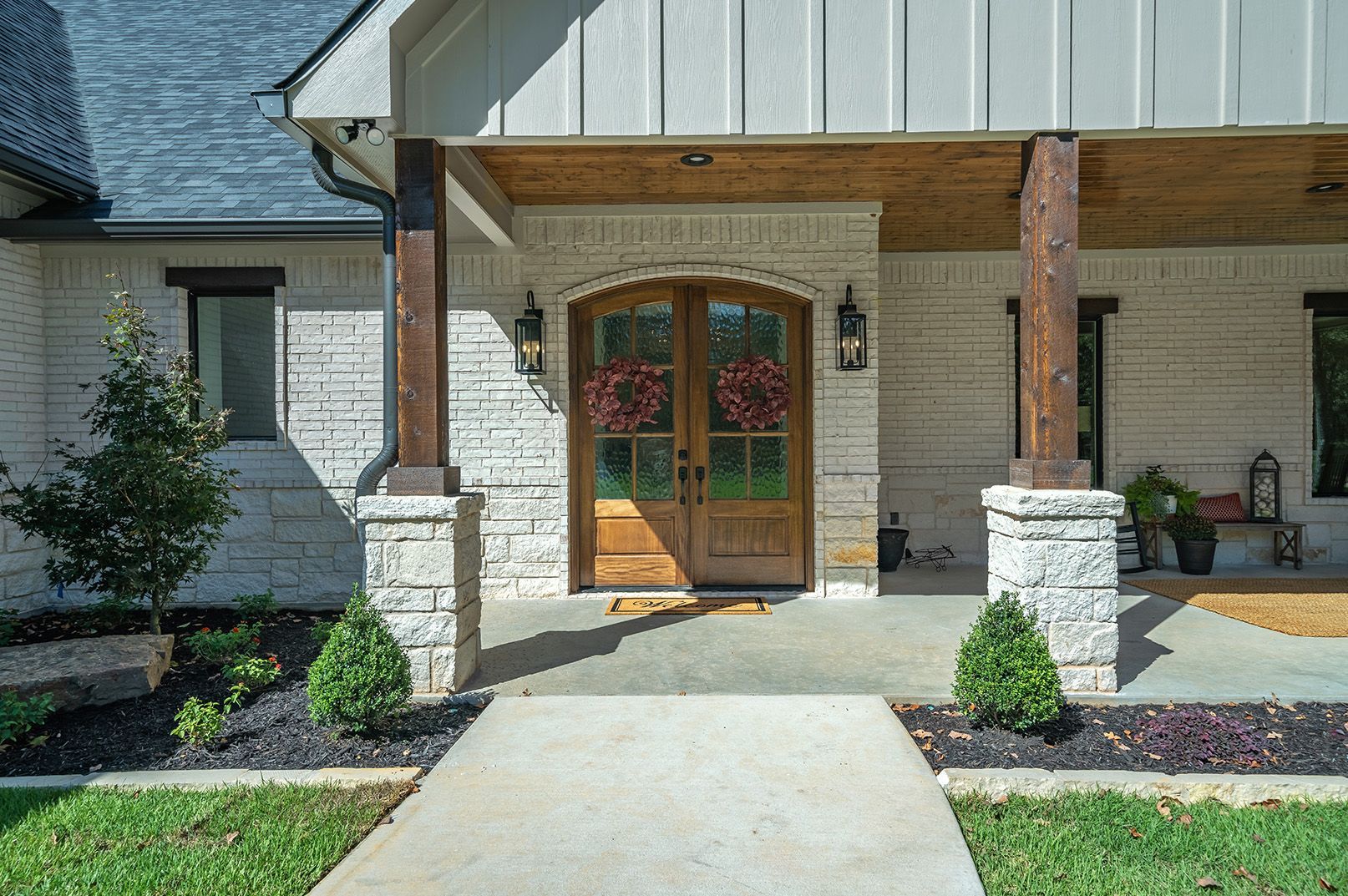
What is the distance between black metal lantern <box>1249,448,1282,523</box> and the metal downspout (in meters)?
7.80

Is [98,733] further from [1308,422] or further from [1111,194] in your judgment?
[1308,422]

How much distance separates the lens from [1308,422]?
756 cm

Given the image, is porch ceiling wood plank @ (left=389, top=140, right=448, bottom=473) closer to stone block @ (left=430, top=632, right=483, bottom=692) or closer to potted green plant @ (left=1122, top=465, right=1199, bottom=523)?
stone block @ (left=430, top=632, right=483, bottom=692)

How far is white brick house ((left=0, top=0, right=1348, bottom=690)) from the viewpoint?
12.5ft

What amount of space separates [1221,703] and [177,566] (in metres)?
5.85

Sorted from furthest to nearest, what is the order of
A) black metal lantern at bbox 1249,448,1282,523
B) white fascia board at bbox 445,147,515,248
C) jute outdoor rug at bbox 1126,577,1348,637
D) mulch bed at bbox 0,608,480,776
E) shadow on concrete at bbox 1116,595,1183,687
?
black metal lantern at bbox 1249,448,1282,523
jute outdoor rug at bbox 1126,577,1348,637
white fascia board at bbox 445,147,515,248
shadow on concrete at bbox 1116,595,1183,687
mulch bed at bbox 0,608,480,776

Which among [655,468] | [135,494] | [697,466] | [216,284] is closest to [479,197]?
[655,468]

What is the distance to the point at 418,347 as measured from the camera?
12.6ft

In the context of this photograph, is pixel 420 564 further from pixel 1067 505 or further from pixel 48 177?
pixel 48 177

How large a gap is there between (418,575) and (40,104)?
606cm

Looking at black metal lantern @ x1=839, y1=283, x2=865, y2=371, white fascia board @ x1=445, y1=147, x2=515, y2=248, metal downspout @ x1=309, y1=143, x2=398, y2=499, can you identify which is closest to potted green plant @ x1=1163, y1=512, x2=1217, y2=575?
black metal lantern @ x1=839, y1=283, x2=865, y2=371

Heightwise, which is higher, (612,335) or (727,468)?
(612,335)

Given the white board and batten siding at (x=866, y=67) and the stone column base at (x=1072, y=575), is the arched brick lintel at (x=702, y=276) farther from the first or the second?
the stone column base at (x=1072, y=575)

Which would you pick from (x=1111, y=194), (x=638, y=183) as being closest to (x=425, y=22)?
(x=638, y=183)
